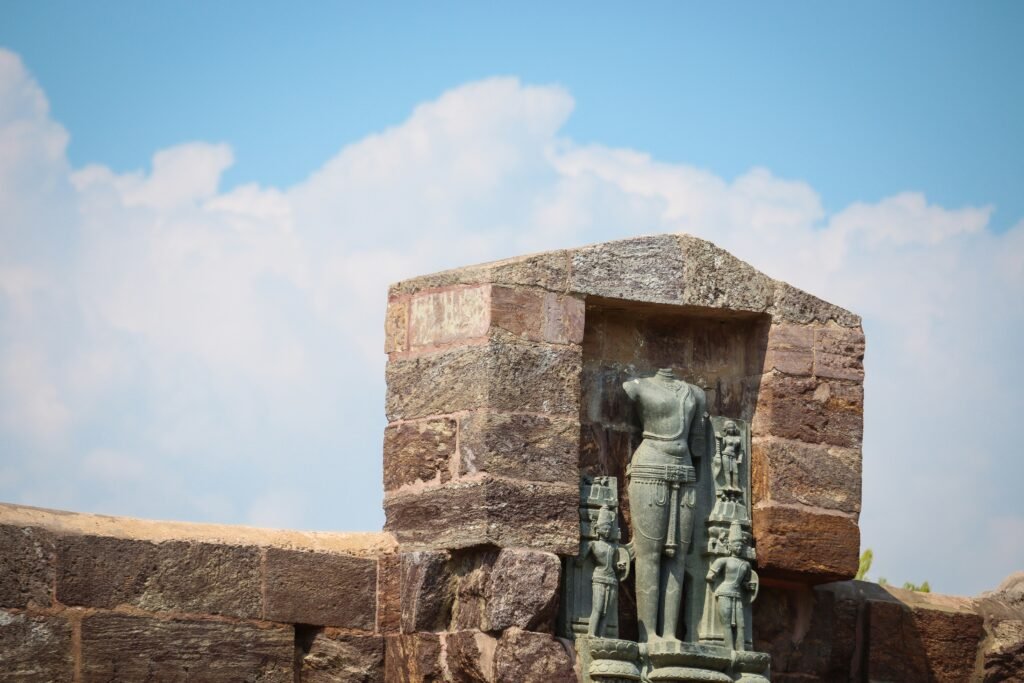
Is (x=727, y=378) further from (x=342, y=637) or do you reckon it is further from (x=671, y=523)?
(x=342, y=637)

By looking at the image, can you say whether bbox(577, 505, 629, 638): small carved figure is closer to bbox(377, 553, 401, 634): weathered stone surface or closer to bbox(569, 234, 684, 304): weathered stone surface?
bbox(377, 553, 401, 634): weathered stone surface

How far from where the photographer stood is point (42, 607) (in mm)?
9047

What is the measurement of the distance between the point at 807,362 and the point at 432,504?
1960 millimetres

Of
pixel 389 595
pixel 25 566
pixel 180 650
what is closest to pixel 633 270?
pixel 389 595

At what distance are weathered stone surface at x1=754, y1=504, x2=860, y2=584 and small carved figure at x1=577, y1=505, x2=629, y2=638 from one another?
75 centimetres

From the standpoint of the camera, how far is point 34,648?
9.02 meters

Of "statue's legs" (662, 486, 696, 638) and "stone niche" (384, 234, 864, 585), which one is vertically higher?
"stone niche" (384, 234, 864, 585)

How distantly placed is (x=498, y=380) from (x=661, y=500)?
97cm

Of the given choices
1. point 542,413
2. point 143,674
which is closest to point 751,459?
point 542,413

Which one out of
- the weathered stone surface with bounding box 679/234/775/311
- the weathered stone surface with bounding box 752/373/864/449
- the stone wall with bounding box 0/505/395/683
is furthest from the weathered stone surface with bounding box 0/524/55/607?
the weathered stone surface with bounding box 752/373/864/449

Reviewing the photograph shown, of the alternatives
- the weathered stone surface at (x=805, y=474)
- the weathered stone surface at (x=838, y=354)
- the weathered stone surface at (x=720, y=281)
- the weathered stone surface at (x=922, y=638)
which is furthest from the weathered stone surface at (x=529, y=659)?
the weathered stone surface at (x=922, y=638)

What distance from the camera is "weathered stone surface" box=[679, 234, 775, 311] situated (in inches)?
395

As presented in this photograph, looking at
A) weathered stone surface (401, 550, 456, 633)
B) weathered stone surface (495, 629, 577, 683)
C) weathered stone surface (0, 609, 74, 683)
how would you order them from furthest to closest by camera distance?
weathered stone surface (401, 550, 456, 633) < weathered stone surface (495, 629, 577, 683) < weathered stone surface (0, 609, 74, 683)

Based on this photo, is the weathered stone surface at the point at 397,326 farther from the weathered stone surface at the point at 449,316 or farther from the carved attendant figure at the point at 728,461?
the carved attendant figure at the point at 728,461
